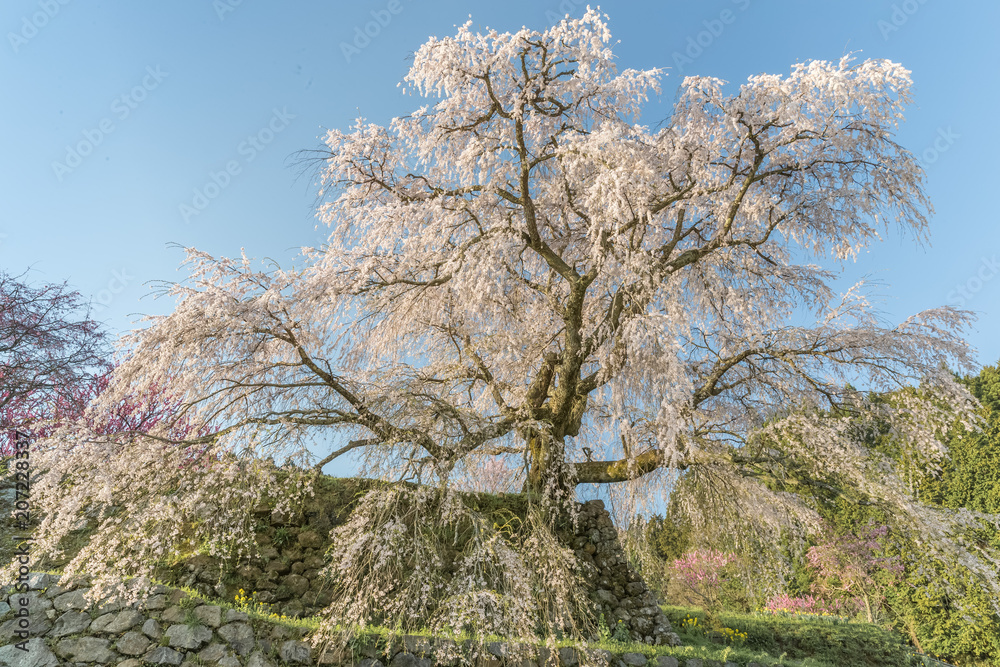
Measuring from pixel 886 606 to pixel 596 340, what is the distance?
11102 millimetres

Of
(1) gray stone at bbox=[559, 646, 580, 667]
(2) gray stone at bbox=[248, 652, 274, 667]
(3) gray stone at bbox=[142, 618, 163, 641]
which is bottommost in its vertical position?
(1) gray stone at bbox=[559, 646, 580, 667]

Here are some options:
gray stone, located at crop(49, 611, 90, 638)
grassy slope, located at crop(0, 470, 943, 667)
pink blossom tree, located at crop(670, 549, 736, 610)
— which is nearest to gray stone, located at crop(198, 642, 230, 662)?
gray stone, located at crop(49, 611, 90, 638)

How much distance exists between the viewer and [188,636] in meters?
5.00

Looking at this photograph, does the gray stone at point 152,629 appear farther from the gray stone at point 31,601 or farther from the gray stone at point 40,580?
the gray stone at point 40,580

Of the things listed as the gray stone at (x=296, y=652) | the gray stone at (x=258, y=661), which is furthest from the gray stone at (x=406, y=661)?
the gray stone at (x=258, y=661)

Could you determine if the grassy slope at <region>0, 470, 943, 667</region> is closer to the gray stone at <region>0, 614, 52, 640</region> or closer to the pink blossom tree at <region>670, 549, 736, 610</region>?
the gray stone at <region>0, 614, 52, 640</region>

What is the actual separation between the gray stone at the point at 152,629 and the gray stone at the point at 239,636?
494 mm

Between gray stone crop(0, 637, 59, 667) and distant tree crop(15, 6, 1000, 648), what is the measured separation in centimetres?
74

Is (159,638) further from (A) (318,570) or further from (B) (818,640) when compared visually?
(B) (818,640)

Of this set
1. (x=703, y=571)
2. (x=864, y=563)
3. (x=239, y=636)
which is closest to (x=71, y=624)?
(x=239, y=636)

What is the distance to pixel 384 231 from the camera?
6.96m

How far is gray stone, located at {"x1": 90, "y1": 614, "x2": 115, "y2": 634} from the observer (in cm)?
494

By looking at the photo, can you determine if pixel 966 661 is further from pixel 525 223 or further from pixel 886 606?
pixel 525 223

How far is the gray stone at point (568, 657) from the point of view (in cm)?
579
